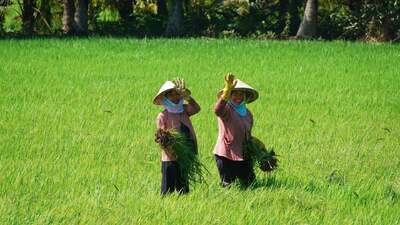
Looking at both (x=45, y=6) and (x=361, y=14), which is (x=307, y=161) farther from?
(x=45, y=6)

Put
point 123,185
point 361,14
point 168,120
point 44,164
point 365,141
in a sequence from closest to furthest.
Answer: point 168,120 → point 123,185 → point 44,164 → point 365,141 → point 361,14

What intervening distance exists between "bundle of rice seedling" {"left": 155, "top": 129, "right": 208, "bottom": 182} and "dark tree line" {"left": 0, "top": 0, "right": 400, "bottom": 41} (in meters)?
17.9

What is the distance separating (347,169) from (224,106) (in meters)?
1.62

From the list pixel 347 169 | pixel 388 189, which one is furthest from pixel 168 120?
pixel 347 169

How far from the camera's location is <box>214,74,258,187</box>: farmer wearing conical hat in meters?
5.08

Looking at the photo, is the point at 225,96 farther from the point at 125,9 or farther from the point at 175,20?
the point at 125,9

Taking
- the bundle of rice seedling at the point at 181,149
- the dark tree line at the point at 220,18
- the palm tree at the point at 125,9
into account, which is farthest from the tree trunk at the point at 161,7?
the bundle of rice seedling at the point at 181,149

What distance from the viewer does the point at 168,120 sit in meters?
4.88

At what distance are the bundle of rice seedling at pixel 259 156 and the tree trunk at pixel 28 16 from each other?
771 inches

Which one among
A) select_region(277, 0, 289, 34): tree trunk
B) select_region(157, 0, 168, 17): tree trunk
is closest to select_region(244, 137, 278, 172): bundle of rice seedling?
select_region(277, 0, 289, 34): tree trunk

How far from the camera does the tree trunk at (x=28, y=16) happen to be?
23953 mm

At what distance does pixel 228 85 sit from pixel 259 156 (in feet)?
1.88

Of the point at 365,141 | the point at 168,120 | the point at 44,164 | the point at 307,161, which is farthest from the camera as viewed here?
the point at 365,141

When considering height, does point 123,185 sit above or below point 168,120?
below
